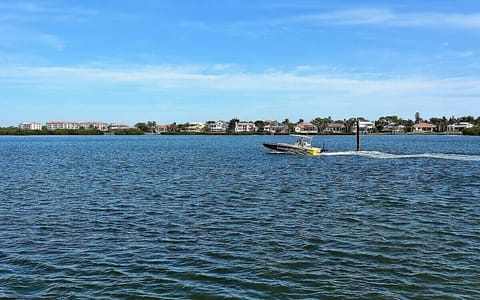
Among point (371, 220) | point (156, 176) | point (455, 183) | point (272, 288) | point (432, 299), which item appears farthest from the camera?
Result: point (156, 176)

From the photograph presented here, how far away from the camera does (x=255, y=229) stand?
1967cm

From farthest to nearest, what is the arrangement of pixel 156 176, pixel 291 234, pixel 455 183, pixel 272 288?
pixel 156 176 < pixel 455 183 < pixel 291 234 < pixel 272 288

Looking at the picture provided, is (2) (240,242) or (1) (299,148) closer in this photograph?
(2) (240,242)

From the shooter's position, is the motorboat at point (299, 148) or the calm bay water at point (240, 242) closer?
the calm bay water at point (240, 242)

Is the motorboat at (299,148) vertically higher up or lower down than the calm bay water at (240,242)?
higher up

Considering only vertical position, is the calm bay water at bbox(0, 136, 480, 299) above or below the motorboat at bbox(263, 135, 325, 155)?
below

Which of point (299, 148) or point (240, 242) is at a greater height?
point (299, 148)

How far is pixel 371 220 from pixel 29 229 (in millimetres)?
14756

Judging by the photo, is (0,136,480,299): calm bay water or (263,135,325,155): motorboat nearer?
(0,136,480,299): calm bay water

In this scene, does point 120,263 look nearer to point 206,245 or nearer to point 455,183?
point 206,245

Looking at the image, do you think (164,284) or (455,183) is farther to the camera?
(455,183)

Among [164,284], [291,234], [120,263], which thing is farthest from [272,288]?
[291,234]

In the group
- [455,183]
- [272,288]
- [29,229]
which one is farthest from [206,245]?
[455,183]

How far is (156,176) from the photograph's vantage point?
42.6m
